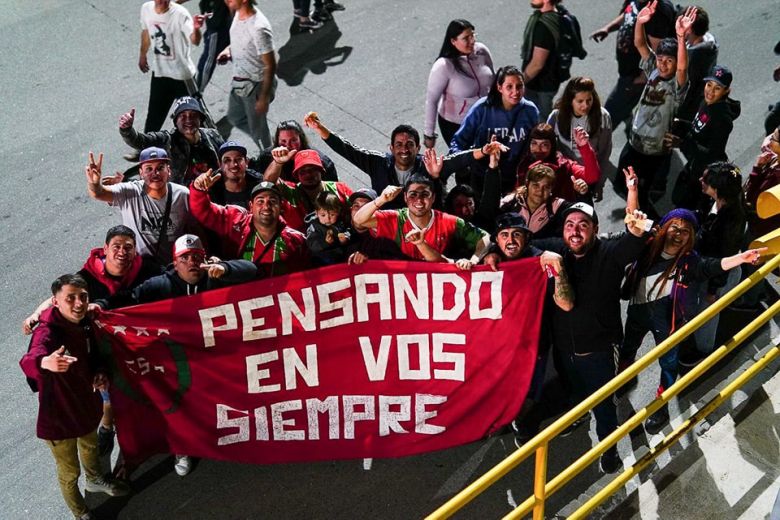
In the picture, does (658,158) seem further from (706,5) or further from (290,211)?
(706,5)

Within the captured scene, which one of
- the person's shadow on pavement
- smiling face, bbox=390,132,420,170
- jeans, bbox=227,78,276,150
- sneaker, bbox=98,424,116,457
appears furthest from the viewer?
the person's shadow on pavement

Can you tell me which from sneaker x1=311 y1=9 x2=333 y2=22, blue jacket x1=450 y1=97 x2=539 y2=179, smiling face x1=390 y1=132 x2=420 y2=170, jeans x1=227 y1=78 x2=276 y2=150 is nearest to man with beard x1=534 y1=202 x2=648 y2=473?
smiling face x1=390 y1=132 x2=420 y2=170

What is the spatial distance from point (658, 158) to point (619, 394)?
2.36 m

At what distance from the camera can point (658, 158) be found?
8.30 m

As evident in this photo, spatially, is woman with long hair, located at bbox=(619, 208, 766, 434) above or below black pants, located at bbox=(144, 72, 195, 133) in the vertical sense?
above

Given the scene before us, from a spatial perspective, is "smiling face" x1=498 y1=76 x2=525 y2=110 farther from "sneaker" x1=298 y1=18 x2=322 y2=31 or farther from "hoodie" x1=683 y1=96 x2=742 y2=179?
"sneaker" x1=298 y1=18 x2=322 y2=31

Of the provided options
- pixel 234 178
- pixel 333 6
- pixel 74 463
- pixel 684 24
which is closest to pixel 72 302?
pixel 74 463

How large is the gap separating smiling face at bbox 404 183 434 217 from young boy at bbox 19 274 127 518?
2066 mm

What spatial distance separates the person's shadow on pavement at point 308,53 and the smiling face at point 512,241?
5.33m

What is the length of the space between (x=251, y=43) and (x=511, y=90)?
2785 millimetres

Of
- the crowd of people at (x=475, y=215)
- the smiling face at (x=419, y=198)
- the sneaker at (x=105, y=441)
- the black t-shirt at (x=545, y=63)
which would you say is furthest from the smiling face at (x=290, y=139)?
the black t-shirt at (x=545, y=63)

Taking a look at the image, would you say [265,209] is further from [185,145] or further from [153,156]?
[185,145]

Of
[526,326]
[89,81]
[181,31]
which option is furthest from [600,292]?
[89,81]

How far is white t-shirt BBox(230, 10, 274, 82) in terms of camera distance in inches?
350
